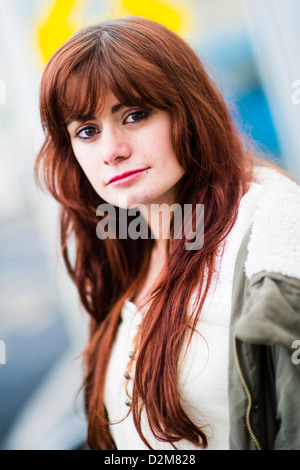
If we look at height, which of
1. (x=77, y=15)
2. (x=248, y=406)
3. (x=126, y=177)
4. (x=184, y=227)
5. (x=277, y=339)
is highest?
(x=77, y=15)

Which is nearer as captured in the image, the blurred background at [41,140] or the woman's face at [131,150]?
the woman's face at [131,150]

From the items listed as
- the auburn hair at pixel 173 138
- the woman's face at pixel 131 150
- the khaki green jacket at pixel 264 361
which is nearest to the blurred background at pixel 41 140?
the auburn hair at pixel 173 138

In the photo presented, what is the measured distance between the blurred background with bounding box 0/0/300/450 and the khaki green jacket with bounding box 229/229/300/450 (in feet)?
2.70

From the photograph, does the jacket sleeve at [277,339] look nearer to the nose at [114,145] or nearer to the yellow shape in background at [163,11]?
the nose at [114,145]

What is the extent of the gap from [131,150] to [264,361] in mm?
591

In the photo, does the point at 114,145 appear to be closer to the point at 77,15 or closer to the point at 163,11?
the point at 77,15

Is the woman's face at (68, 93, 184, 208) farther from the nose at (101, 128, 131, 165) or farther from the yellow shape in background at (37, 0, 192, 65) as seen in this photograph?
the yellow shape in background at (37, 0, 192, 65)

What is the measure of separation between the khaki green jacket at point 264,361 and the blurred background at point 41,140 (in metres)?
0.82

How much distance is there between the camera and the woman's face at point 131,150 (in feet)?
3.18

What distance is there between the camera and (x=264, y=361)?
0.84 metres

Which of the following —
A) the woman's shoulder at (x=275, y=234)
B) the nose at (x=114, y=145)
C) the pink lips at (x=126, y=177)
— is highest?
the nose at (x=114, y=145)

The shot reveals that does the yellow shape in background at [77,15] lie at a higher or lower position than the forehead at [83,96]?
higher

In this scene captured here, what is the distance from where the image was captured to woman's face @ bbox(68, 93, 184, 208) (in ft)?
3.18

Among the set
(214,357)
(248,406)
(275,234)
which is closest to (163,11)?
(275,234)
